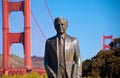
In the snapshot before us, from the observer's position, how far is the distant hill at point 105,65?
24250 mm

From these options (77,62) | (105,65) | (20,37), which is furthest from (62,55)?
(20,37)

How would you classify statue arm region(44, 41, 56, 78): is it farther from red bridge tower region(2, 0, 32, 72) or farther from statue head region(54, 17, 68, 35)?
red bridge tower region(2, 0, 32, 72)

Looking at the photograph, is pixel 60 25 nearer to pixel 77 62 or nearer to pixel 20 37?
pixel 77 62

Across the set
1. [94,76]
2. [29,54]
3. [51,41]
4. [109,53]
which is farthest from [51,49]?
[29,54]

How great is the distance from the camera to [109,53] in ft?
84.6

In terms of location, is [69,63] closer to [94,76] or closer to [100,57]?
[94,76]

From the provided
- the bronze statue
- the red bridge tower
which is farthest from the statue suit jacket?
the red bridge tower

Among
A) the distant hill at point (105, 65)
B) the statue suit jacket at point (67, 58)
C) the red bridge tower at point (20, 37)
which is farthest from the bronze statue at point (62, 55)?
the red bridge tower at point (20, 37)

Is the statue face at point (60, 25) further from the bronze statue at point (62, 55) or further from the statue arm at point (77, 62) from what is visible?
the statue arm at point (77, 62)

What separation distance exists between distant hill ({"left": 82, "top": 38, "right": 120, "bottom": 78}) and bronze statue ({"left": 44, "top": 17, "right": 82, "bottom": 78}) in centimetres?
1937

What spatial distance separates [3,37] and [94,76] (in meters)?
16.3

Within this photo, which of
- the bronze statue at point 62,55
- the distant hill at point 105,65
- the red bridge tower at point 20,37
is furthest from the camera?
the red bridge tower at point 20,37

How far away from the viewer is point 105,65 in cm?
2514

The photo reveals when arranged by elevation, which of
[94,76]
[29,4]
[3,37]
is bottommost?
[94,76]
